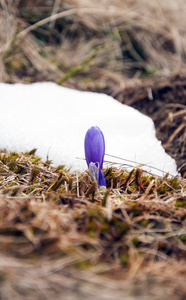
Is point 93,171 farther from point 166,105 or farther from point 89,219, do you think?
point 166,105

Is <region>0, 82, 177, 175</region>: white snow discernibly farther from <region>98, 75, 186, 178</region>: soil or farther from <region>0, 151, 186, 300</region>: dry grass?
<region>0, 151, 186, 300</region>: dry grass

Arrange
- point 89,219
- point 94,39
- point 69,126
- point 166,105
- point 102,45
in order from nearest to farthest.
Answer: point 89,219 < point 69,126 < point 166,105 < point 102,45 < point 94,39

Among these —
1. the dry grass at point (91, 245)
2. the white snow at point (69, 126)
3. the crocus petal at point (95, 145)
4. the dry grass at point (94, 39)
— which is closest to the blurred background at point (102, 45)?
the dry grass at point (94, 39)

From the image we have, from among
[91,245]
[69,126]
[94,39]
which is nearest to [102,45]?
[94,39]

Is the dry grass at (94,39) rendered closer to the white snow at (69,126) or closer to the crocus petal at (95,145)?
the white snow at (69,126)

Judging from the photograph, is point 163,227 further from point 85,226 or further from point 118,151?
point 118,151

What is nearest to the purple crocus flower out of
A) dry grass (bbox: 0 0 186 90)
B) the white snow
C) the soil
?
the white snow
